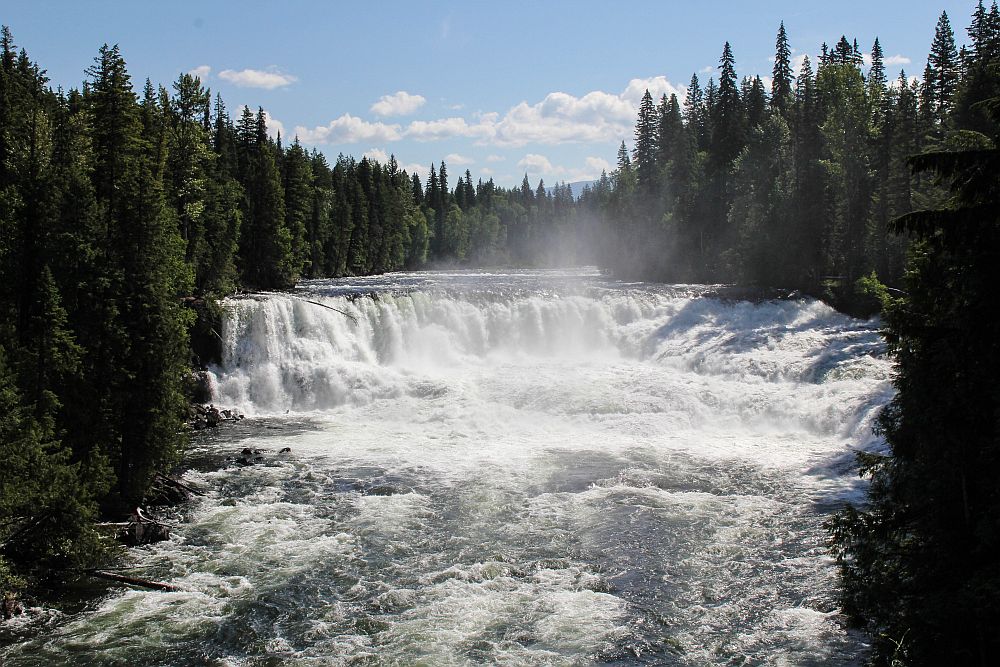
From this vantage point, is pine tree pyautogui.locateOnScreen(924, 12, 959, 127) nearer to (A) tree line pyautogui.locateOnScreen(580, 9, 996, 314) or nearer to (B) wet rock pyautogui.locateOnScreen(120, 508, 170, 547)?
(A) tree line pyautogui.locateOnScreen(580, 9, 996, 314)

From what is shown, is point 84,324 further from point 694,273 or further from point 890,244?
point 694,273

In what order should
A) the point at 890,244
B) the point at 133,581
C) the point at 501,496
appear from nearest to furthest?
the point at 133,581, the point at 501,496, the point at 890,244

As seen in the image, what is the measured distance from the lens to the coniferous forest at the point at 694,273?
9484 millimetres

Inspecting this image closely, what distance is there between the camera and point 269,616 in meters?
14.5

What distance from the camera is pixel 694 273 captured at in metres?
67.1

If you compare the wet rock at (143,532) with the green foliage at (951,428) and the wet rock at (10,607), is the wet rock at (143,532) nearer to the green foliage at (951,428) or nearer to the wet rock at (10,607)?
the wet rock at (10,607)

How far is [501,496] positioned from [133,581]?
375 inches

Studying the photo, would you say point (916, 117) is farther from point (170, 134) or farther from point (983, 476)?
point (983, 476)

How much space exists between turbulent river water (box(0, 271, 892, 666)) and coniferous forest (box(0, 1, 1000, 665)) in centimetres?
204

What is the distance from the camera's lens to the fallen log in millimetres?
15406

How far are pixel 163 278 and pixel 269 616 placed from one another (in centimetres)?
965

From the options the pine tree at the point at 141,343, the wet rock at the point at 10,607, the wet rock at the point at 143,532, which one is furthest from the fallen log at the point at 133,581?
the pine tree at the point at 141,343

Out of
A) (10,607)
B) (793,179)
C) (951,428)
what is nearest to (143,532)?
(10,607)

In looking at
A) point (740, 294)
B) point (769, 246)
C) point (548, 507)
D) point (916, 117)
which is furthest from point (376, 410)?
point (916, 117)
